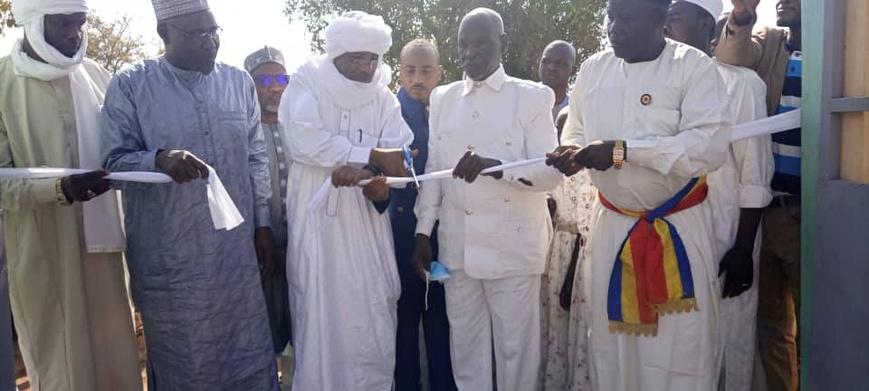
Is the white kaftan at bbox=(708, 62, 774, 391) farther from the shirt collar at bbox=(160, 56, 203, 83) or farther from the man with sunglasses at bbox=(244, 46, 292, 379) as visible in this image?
the shirt collar at bbox=(160, 56, 203, 83)

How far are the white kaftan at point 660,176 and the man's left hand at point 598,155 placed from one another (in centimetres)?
8

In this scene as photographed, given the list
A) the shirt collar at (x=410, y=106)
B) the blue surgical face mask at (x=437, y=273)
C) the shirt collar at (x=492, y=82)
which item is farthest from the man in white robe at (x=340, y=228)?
the shirt collar at (x=410, y=106)

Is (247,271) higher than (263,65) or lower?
lower

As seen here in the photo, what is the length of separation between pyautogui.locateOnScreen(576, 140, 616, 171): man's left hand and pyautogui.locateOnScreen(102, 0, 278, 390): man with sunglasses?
1.76m

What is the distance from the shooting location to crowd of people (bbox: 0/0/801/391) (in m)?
3.29

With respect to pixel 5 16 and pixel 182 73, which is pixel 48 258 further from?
pixel 5 16

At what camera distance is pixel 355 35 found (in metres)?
3.95

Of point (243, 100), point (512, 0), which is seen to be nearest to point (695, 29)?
point (243, 100)

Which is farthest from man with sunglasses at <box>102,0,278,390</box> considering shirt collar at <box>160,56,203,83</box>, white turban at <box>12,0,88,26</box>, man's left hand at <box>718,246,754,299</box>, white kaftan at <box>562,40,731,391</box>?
man's left hand at <box>718,246,754,299</box>

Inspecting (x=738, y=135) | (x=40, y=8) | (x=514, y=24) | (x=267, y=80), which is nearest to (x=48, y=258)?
(x=40, y=8)

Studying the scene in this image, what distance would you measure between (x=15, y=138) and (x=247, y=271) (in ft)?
4.17

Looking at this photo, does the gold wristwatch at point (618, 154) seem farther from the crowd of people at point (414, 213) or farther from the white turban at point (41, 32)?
the white turban at point (41, 32)

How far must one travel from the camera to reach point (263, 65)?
15.5ft

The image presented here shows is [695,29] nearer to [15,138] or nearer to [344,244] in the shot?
[344,244]
